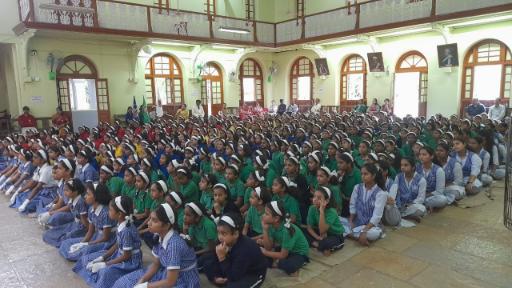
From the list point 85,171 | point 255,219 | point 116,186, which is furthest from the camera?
point 85,171

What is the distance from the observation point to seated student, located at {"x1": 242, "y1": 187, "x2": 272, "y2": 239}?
4062 mm

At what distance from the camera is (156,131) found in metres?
9.75

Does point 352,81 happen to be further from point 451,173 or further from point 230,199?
point 230,199

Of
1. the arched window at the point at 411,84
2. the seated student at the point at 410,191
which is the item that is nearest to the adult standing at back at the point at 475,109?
the arched window at the point at 411,84

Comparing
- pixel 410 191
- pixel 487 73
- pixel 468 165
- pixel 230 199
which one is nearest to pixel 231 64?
pixel 487 73

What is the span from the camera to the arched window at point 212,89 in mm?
17859

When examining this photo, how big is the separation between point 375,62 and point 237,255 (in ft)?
47.1

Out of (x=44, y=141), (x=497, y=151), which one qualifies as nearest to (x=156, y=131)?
(x=44, y=141)

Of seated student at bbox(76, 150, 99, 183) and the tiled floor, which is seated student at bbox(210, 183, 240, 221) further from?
seated student at bbox(76, 150, 99, 183)

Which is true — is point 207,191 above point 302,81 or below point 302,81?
below

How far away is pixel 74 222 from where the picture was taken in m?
5.11

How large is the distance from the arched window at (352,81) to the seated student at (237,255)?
48.5 ft

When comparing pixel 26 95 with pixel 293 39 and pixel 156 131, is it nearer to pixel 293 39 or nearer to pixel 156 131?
pixel 156 131

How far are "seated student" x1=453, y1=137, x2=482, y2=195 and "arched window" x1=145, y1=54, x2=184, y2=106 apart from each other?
12.8 metres
